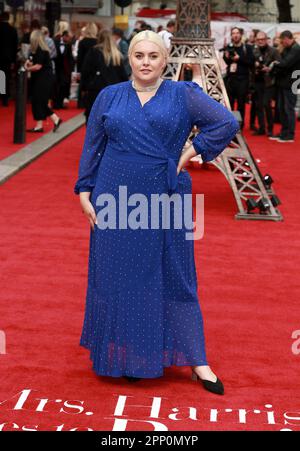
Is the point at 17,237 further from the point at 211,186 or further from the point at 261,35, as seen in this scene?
the point at 261,35

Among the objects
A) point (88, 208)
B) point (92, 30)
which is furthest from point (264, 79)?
point (88, 208)

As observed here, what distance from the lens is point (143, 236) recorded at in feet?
19.4

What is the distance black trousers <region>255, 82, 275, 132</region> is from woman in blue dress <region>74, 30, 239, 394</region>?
14.2 meters

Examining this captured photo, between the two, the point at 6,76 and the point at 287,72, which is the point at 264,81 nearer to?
the point at 287,72

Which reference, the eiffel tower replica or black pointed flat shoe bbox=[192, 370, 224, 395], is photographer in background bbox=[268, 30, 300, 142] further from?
black pointed flat shoe bbox=[192, 370, 224, 395]

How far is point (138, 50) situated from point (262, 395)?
2.01 metres

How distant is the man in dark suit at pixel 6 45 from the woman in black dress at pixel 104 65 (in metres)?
10.2

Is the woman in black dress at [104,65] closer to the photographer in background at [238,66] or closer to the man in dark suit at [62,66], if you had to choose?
the photographer in background at [238,66]

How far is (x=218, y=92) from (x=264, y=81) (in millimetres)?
7985

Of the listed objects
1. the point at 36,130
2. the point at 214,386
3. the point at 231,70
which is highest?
the point at 231,70

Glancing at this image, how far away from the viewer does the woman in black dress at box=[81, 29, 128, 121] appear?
15.0 metres

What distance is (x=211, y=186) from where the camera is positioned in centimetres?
1387

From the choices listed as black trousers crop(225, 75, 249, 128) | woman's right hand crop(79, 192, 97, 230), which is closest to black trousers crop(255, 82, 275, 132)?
black trousers crop(225, 75, 249, 128)

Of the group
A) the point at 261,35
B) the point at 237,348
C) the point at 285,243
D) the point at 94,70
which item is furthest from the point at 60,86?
the point at 237,348
